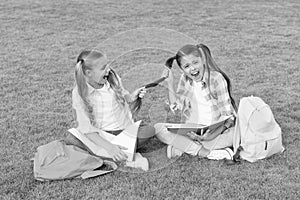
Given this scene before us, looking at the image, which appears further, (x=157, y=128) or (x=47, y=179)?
(x=157, y=128)

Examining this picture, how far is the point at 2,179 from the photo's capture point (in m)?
3.45

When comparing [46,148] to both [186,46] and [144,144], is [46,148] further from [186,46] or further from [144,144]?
[186,46]

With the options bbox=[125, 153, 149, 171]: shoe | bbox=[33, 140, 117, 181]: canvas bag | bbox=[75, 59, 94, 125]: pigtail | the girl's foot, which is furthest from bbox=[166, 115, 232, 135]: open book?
bbox=[75, 59, 94, 125]: pigtail

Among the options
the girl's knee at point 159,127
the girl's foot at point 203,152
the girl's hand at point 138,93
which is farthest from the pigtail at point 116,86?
the girl's foot at point 203,152

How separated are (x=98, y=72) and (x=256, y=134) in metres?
1.32

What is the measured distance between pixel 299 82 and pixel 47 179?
3348mm

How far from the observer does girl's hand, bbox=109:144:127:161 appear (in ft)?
11.8

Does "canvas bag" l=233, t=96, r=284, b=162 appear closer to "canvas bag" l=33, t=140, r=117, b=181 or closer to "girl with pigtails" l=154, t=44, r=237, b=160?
"girl with pigtails" l=154, t=44, r=237, b=160

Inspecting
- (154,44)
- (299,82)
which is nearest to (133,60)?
(299,82)

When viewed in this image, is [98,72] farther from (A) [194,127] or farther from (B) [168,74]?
(A) [194,127]

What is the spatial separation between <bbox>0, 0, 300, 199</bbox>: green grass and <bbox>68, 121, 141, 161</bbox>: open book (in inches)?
7.8

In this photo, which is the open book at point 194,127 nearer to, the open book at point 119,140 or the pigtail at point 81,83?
the open book at point 119,140

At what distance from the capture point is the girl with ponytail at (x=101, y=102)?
358 cm

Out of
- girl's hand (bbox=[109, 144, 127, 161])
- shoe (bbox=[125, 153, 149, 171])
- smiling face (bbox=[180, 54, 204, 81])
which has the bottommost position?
shoe (bbox=[125, 153, 149, 171])
